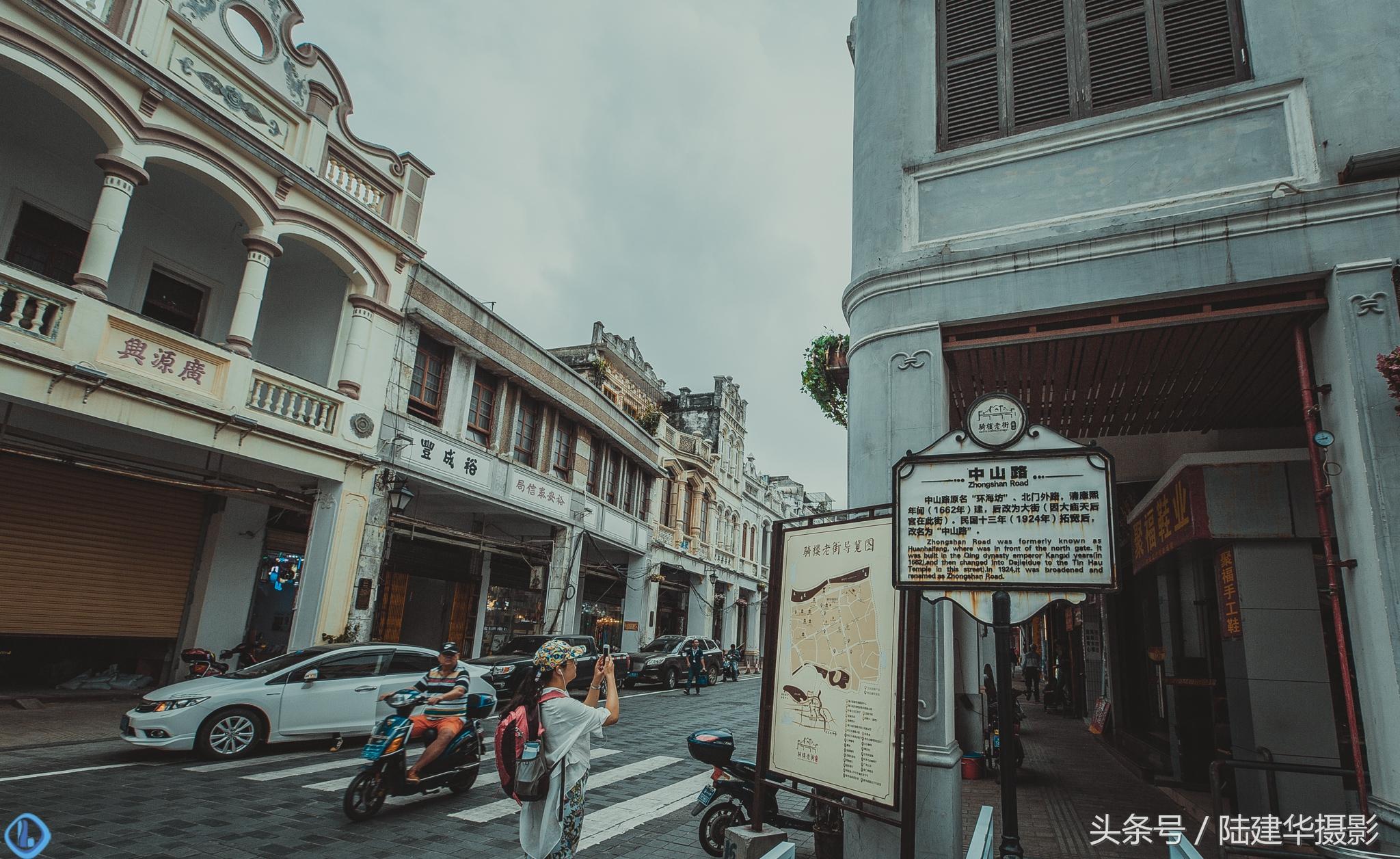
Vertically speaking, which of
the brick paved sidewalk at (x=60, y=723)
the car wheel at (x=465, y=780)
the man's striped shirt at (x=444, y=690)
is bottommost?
the brick paved sidewalk at (x=60, y=723)

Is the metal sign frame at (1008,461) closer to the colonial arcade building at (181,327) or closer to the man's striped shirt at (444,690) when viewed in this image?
the man's striped shirt at (444,690)

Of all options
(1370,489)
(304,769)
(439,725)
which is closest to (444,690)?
(439,725)

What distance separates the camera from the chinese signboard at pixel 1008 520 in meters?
4.34

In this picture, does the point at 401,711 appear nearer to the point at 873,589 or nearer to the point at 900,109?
the point at 873,589

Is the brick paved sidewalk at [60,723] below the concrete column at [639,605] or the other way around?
below

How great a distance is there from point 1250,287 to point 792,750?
4.97 m

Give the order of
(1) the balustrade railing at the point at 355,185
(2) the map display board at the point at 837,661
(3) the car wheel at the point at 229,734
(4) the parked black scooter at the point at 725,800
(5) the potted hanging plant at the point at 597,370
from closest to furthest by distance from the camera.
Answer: (2) the map display board at the point at 837,661, (4) the parked black scooter at the point at 725,800, (3) the car wheel at the point at 229,734, (1) the balustrade railing at the point at 355,185, (5) the potted hanging plant at the point at 597,370

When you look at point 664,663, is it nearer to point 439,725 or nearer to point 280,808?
point 439,725

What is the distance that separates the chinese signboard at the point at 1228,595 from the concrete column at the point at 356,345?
1443 centimetres

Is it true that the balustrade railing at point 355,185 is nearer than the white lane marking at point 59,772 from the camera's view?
No

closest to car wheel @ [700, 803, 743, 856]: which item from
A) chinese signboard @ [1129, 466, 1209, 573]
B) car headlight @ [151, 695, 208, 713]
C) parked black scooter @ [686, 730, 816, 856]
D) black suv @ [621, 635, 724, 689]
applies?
parked black scooter @ [686, 730, 816, 856]

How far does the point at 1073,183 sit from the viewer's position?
251 inches

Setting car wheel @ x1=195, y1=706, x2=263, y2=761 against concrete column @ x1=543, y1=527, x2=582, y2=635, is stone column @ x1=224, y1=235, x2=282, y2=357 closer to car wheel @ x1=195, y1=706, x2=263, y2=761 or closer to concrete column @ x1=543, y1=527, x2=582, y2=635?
car wheel @ x1=195, y1=706, x2=263, y2=761

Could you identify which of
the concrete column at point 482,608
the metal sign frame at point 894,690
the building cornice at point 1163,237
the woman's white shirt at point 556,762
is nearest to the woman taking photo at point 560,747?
the woman's white shirt at point 556,762
